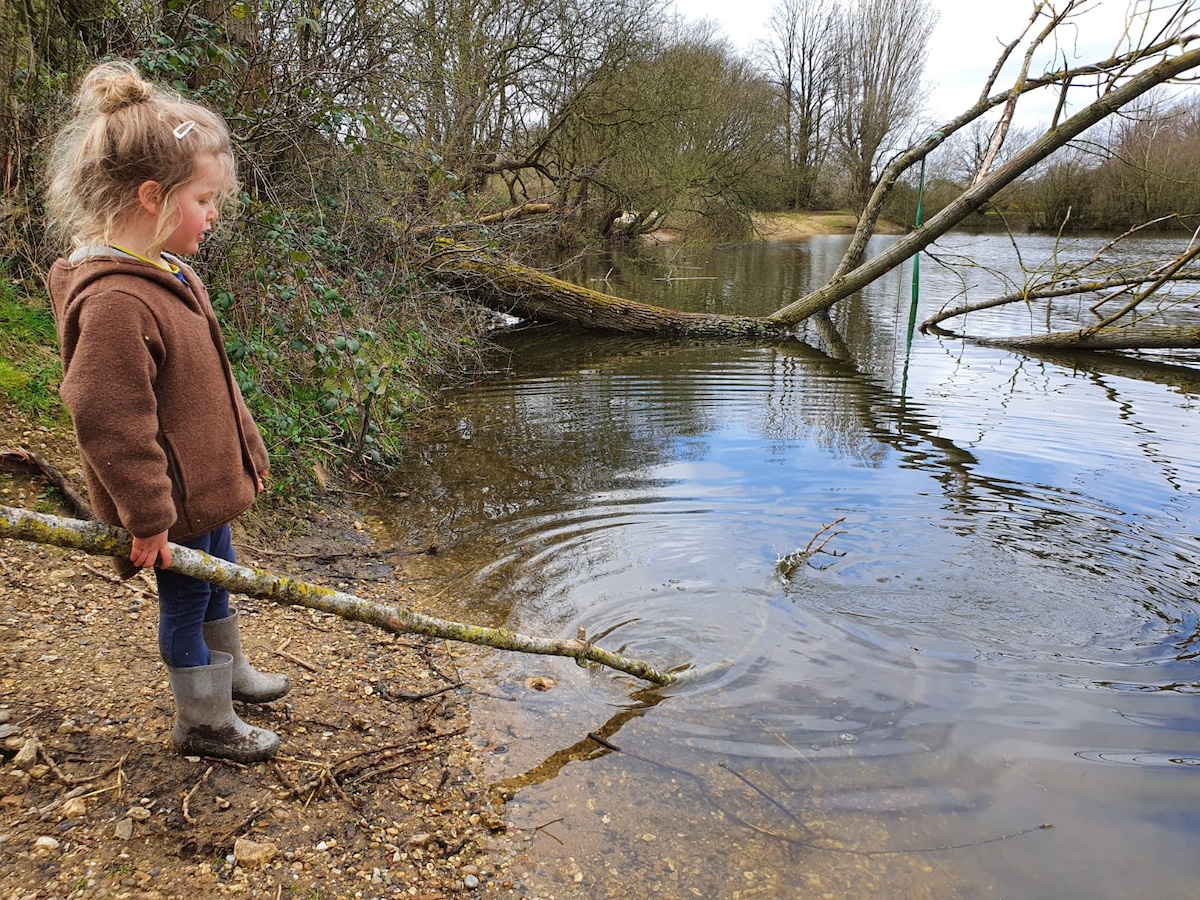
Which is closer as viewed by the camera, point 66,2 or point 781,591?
point 781,591

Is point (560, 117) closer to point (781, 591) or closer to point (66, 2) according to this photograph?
point (66, 2)

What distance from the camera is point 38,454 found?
3354 millimetres

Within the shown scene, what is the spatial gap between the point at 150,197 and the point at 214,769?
156cm

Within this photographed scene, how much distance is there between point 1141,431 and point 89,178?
26.0ft

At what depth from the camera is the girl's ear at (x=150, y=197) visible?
193 centimetres

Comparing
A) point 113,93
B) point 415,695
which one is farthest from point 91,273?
point 415,695

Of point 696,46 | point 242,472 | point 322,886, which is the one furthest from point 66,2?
point 696,46

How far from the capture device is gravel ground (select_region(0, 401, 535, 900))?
1902 mm

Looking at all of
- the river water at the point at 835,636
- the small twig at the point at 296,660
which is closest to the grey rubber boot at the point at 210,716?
the small twig at the point at 296,660

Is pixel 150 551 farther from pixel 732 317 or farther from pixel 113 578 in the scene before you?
pixel 732 317

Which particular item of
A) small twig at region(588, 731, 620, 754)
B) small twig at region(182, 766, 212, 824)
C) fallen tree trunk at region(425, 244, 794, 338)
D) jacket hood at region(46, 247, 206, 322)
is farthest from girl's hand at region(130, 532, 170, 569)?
fallen tree trunk at region(425, 244, 794, 338)

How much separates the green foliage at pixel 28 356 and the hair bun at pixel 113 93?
230 cm

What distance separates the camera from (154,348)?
195cm

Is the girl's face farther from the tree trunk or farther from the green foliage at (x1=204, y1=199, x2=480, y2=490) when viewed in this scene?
the tree trunk
